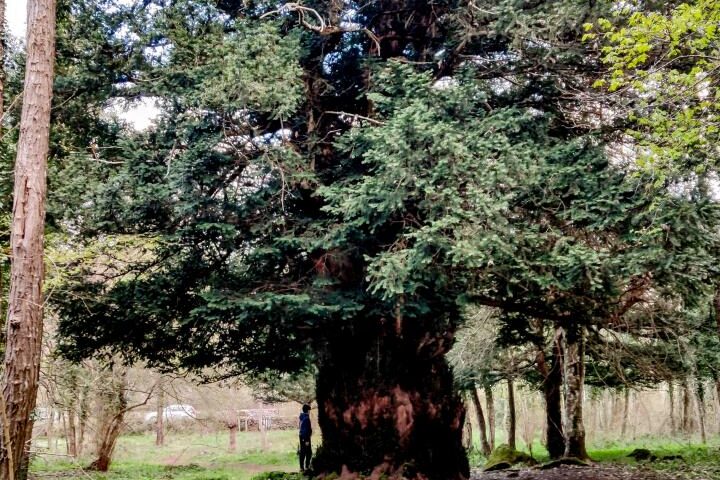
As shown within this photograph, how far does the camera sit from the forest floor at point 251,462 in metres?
11.1

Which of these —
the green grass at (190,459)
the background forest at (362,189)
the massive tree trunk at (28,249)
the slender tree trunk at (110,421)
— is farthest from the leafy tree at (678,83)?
the slender tree trunk at (110,421)

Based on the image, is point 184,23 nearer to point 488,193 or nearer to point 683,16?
point 488,193

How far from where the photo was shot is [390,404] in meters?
8.87

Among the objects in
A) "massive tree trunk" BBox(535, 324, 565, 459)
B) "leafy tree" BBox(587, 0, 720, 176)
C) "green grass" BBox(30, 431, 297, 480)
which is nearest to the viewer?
"leafy tree" BBox(587, 0, 720, 176)

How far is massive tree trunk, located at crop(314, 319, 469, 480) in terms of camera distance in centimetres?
871

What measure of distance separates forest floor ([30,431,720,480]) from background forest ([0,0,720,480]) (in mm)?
1057

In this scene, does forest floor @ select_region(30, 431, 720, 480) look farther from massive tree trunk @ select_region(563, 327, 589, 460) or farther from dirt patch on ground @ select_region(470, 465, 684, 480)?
massive tree trunk @ select_region(563, 327, 589, 460)

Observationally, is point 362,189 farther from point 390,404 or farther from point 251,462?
point 251,462

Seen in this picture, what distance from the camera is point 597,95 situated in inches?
303

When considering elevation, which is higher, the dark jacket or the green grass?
the dark jacket

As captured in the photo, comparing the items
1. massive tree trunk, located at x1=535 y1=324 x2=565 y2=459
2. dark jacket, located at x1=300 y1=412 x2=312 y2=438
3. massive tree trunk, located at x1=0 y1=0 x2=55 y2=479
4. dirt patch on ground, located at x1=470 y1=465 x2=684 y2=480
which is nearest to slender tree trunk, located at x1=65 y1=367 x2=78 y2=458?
massive tree trunk, located at x1=0 y1=0 x2=55 y2=479

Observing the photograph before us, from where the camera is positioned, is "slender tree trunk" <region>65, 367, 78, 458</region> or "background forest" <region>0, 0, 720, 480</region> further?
"slender tree trunk" <region>65, 367, 78, 458</region>

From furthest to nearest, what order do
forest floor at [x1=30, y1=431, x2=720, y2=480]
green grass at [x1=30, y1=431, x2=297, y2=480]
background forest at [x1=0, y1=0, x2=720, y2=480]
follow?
1. green grass at [x1=30, y1=431, x2=297, y2=480]
2. forest floor at [x1=30, y1=431, x2=720, y2=480]
3. background forest at [x1=0, y1=0, x2=720, y2=480]

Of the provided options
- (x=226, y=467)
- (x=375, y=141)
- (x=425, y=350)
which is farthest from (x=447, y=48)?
(x=226, y=467)
